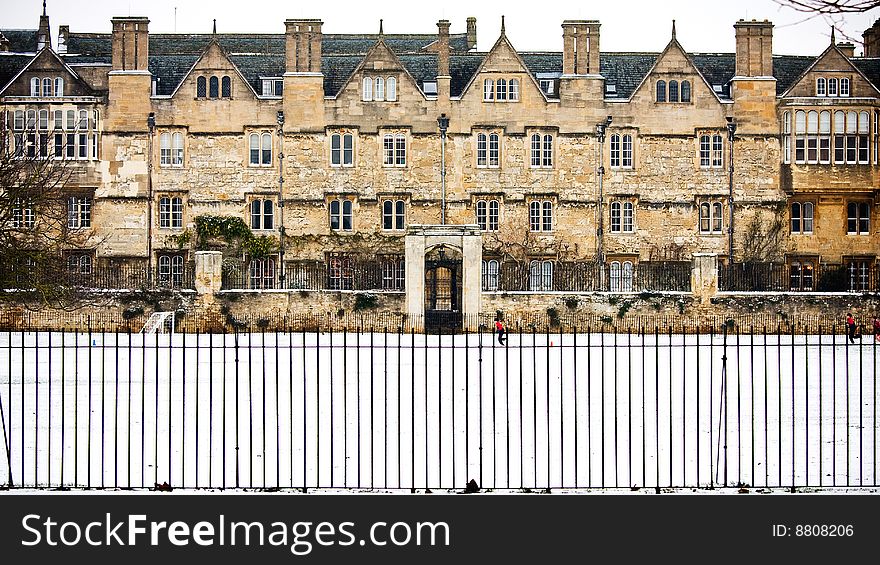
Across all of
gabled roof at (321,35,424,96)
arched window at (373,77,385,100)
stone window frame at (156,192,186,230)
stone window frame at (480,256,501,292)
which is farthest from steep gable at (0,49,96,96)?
stone window frame at (480,256,501,292)

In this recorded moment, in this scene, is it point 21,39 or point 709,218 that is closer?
→ point 709,218

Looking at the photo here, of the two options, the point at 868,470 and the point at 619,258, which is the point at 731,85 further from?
the point at 868,470

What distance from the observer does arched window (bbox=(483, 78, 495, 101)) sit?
146 feet

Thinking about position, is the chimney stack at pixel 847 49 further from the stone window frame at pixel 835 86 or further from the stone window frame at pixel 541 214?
the stone window frame at pixel 541 214

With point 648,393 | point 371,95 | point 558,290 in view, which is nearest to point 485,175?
point 371,95

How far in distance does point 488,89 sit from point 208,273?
13.1 m

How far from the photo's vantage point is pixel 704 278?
37.4 m

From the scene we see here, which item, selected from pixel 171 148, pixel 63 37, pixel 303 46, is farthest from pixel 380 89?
pixel 63 37

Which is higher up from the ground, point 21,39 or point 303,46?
point 21,39

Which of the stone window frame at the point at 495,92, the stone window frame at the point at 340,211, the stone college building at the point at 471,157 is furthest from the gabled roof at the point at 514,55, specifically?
the stone window frame at the point at 340,211

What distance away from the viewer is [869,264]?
45.0 m

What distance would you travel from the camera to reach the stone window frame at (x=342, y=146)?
4453 centimetres

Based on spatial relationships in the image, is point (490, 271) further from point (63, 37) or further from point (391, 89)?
point (63, 37)

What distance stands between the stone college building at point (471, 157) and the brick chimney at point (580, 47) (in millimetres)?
61
